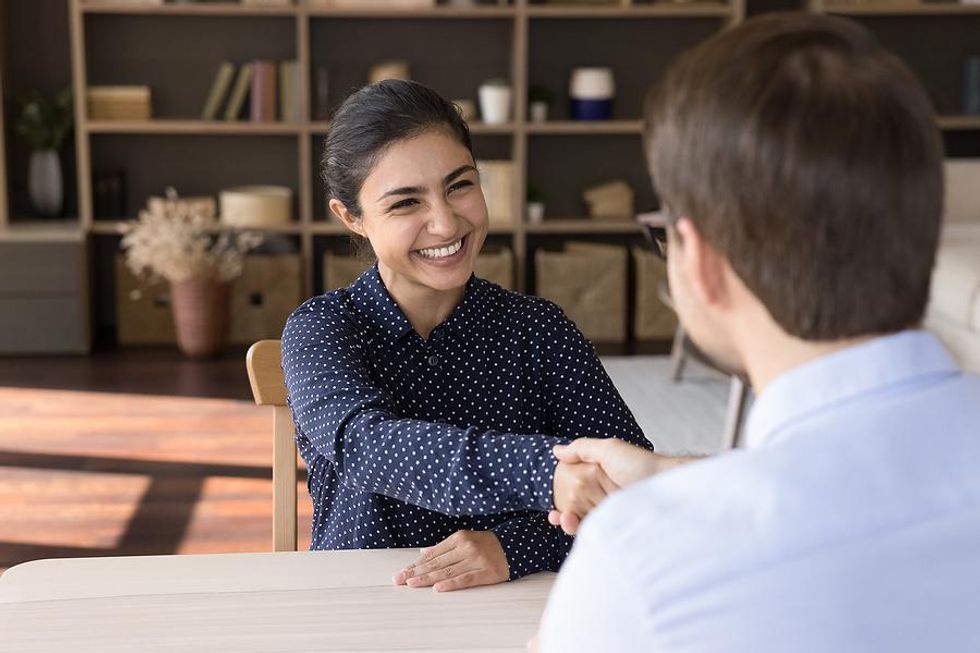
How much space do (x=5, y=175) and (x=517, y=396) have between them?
404cm

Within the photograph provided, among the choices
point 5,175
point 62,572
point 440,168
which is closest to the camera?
point 62,572

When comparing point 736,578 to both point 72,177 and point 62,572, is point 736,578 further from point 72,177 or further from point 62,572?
point 72,177

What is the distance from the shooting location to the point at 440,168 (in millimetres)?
1736

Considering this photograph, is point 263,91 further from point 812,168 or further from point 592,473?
point 812,168

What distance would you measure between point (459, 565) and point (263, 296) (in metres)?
4.05

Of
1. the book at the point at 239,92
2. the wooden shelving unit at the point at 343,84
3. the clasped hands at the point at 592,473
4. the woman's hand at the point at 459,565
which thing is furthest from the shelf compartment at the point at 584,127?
the clasped hands at the point at 592,473

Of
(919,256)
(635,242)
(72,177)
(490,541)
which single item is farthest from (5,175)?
(919,256)

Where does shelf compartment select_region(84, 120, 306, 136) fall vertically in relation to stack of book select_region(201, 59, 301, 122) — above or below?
below

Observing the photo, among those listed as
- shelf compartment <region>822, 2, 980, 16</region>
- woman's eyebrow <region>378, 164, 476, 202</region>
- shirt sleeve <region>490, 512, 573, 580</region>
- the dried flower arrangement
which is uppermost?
shelf compartment <region>822, 2, 980, 16</region>

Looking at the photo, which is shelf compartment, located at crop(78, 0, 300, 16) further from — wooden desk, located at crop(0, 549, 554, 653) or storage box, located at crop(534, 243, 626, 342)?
wooden desk, located at crop(0, 549, 554, 653)

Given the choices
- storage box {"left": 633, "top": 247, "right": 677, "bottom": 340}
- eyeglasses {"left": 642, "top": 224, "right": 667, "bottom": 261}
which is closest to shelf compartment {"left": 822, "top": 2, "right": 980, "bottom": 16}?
storage box {"left": 633, "top": 247, "right": 677, "bottom": 340}

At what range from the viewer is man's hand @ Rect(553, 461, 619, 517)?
128 cm

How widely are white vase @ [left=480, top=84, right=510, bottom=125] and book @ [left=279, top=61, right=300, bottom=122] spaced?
722mm

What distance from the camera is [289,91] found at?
5336 mm
